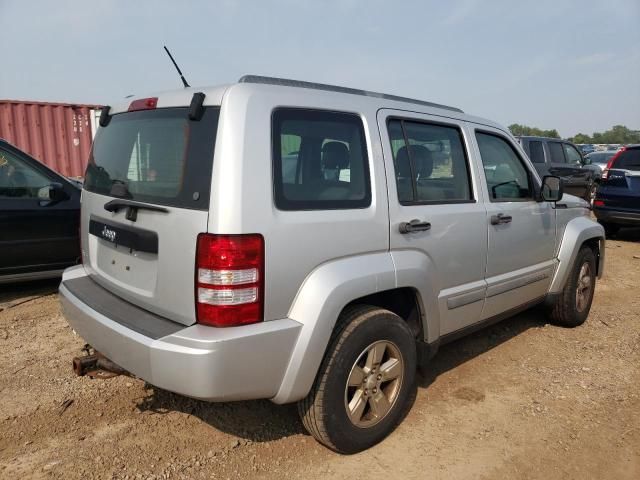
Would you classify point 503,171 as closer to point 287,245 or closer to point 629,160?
point 287,245

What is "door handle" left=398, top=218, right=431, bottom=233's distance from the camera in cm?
266

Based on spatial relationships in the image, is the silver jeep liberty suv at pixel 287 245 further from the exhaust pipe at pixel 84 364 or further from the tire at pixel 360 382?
the exhaust pipe at pixel 84 364

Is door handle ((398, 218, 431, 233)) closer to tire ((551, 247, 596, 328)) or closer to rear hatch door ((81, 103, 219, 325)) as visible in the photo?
rear hatch door ((81, 103, 219, 325))

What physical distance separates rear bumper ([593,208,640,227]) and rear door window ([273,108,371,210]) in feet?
26.1

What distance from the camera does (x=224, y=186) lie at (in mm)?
2059

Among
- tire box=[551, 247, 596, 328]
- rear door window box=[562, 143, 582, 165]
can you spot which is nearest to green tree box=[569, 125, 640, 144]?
rear door window box=[562, 143, 582, 165]

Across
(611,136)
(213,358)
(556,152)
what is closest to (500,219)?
(213,358)

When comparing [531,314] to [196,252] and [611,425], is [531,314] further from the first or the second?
[196,252]

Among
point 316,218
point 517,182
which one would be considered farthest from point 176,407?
point 517,182

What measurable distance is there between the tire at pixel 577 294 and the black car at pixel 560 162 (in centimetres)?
664

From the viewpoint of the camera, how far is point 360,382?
2.58 m

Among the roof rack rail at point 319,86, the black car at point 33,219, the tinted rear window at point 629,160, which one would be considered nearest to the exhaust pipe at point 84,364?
the roof rack rail at point 319,86

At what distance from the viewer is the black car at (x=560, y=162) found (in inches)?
436

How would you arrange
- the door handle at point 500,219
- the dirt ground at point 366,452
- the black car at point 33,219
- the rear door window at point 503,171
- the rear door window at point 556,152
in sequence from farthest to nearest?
the rear door window at point 556,152 < the black car at point 33,219 < the rear door window at point 503,171 < the door handle at point 500,219 < the dirt ground at point 366,452
